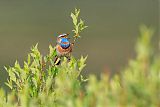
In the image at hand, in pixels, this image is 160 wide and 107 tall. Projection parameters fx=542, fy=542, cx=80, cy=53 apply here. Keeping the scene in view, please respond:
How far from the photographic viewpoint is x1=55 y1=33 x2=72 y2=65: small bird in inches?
164

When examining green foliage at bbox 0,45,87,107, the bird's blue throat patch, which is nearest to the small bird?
the bird's blue throat patch

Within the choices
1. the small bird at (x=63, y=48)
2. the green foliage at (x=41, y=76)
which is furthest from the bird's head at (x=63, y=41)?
the green foliage at (x=41, y=76)

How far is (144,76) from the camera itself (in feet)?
8.02

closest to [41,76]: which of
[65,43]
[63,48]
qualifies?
[63,48]

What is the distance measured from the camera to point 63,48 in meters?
4.26

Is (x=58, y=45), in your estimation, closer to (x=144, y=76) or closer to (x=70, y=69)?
(x=70, y=69)

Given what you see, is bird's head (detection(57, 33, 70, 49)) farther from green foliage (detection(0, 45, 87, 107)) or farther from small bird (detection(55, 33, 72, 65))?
green foliage (detection(0, 45, 87, 107))

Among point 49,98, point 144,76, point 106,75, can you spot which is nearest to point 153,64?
point 144,76

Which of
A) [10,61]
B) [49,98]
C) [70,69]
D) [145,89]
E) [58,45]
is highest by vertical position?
[10,61]

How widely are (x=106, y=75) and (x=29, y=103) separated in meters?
0.44

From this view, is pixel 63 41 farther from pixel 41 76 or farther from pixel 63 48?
pixel 41 76

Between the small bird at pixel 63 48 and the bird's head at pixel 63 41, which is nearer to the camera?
the small bird at pixel 63 48

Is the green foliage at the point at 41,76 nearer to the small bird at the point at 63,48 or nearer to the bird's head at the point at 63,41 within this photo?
the small bird at the point at 63,48

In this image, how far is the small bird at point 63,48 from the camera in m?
4.16
